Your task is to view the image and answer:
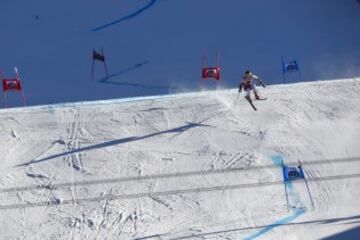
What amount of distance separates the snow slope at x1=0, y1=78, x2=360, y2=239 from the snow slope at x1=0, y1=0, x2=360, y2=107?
1261 millimetres

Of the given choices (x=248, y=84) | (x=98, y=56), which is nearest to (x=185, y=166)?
(x=248, y=84)

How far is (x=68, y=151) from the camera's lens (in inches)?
519

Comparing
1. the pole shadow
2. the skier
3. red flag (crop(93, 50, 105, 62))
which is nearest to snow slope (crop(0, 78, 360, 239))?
the pole shadow

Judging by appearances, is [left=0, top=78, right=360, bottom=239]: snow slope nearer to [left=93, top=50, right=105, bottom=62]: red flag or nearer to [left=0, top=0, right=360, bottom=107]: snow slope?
[left=0, top=0, right=360, bottom=107]: snow slope

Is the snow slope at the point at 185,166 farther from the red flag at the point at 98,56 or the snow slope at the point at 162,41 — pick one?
the red flag at the point at 98,56

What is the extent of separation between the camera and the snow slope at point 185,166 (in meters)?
11.2

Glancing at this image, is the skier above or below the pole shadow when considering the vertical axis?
above

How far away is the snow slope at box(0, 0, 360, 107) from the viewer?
635 inches

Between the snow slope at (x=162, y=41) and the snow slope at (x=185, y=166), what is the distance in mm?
1261

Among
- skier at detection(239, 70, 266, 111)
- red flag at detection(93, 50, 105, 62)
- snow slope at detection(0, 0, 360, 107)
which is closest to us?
skier at detection(239, 70, 266, 111)

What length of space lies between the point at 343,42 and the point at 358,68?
1.34 m

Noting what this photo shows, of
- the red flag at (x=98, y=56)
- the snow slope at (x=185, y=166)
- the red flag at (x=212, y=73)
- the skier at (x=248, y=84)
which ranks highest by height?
the red flag at (x=98, y=56)

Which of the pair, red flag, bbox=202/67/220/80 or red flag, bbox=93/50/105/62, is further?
red flag, bbox=93/50/105/62

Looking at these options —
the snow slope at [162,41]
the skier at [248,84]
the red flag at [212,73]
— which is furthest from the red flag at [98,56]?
the skier at [248,84]
